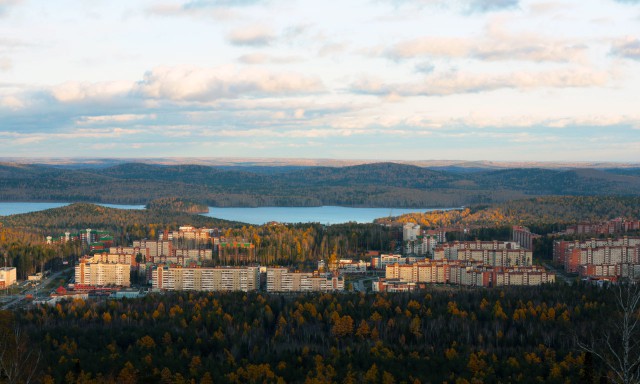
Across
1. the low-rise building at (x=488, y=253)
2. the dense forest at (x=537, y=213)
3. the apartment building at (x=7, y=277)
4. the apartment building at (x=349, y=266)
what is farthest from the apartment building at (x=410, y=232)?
the apartment building at (x=7, y=277)

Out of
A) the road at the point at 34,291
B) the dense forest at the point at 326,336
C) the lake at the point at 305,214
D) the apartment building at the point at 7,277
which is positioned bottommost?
the lake at the point at 305,214

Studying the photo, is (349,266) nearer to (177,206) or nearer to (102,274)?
(102,274)

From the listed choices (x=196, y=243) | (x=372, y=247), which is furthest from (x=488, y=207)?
(x=196, y=243)

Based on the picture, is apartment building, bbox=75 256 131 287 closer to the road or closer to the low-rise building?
the road

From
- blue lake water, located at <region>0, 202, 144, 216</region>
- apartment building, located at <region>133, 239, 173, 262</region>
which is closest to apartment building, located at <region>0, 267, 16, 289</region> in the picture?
apartment building, located at <region>133, 239, 173, 262</region>

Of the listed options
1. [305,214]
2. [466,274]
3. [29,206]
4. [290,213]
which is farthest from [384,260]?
[29,206]

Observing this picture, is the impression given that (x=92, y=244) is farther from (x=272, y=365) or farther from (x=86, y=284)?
(x=272, y=365)

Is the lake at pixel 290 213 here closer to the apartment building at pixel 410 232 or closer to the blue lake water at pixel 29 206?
the blue lake water at pixel 29 206
